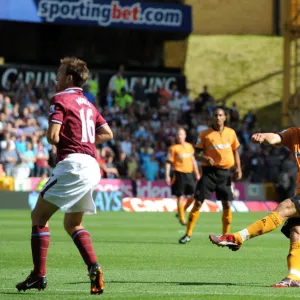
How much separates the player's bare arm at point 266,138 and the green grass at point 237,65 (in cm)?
3817

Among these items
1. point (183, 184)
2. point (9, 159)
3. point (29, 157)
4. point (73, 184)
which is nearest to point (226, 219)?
point (183, 184)

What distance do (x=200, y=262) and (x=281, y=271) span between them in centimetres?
158

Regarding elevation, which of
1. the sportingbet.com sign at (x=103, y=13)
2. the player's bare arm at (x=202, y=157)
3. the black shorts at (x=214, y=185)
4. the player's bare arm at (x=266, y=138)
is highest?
the sportingbet.com sign at (x=103, y=13)

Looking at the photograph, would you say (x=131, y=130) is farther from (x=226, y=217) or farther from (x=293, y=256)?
(x=293, y=256)

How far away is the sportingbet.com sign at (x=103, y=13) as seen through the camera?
135 ft

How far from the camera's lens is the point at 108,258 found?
14852 millimetres

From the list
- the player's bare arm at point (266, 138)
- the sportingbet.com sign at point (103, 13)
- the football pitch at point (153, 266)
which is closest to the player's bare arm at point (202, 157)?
the football pitch at point (153, 266)

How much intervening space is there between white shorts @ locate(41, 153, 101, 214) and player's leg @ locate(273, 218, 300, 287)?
2340 millimetres

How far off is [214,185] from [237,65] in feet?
105

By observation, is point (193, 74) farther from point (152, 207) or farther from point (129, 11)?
point (152, 207)

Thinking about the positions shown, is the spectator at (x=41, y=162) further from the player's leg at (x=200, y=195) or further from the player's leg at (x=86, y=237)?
the player's leg at (x=86, y=237)

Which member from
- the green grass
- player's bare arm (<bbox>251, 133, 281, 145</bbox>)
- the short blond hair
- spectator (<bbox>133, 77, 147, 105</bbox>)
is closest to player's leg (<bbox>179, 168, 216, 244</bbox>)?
player's bare arm (<bbox>251, 133, 281, 145</bbox>)

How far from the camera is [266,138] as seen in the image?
34.2 ft

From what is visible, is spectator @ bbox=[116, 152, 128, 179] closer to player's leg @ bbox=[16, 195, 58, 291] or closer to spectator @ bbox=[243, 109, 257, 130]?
spectator @ bbox=[243, 109, 257, 130]
